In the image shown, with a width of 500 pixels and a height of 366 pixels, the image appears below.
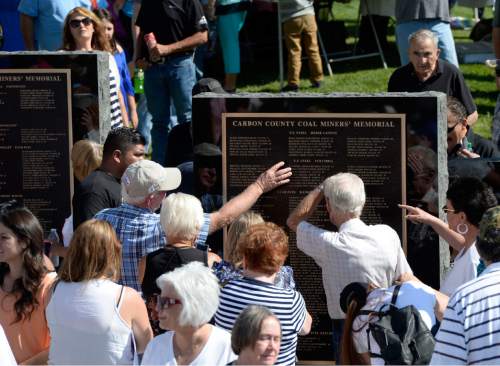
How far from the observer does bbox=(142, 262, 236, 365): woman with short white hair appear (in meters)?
5.21

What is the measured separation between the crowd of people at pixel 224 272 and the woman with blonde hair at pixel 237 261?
0.01m

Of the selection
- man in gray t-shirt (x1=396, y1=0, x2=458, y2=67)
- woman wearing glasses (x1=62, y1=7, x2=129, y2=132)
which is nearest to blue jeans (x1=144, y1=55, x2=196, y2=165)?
woman wearing glasses (x1=62, y1=7, x2=129, y2=132)

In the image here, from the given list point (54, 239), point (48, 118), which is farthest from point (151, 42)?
point (54, 239)

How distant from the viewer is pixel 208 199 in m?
7.41

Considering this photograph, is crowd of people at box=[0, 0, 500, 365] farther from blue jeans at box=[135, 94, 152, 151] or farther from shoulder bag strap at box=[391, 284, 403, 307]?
blue jeans at box=[135, 94, 152, 151]

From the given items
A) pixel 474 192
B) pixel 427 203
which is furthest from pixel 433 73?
pixel 474 192

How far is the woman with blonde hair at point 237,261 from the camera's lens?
6.22m

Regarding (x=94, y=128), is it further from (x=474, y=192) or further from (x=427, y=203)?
(x=474, y=192)

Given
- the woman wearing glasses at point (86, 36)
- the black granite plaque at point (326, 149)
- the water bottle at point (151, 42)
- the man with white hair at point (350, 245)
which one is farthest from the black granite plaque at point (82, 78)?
the water bottle at point (151, 42)

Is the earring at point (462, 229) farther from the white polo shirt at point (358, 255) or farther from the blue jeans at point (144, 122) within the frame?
the blue jeans at point (144, 122)

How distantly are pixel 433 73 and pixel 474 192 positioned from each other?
3399mm

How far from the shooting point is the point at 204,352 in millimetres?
5289

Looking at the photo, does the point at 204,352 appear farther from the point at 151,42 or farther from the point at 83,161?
the point at 151,42

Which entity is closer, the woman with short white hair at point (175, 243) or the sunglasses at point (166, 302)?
the sunglasses at point (166, 302)
